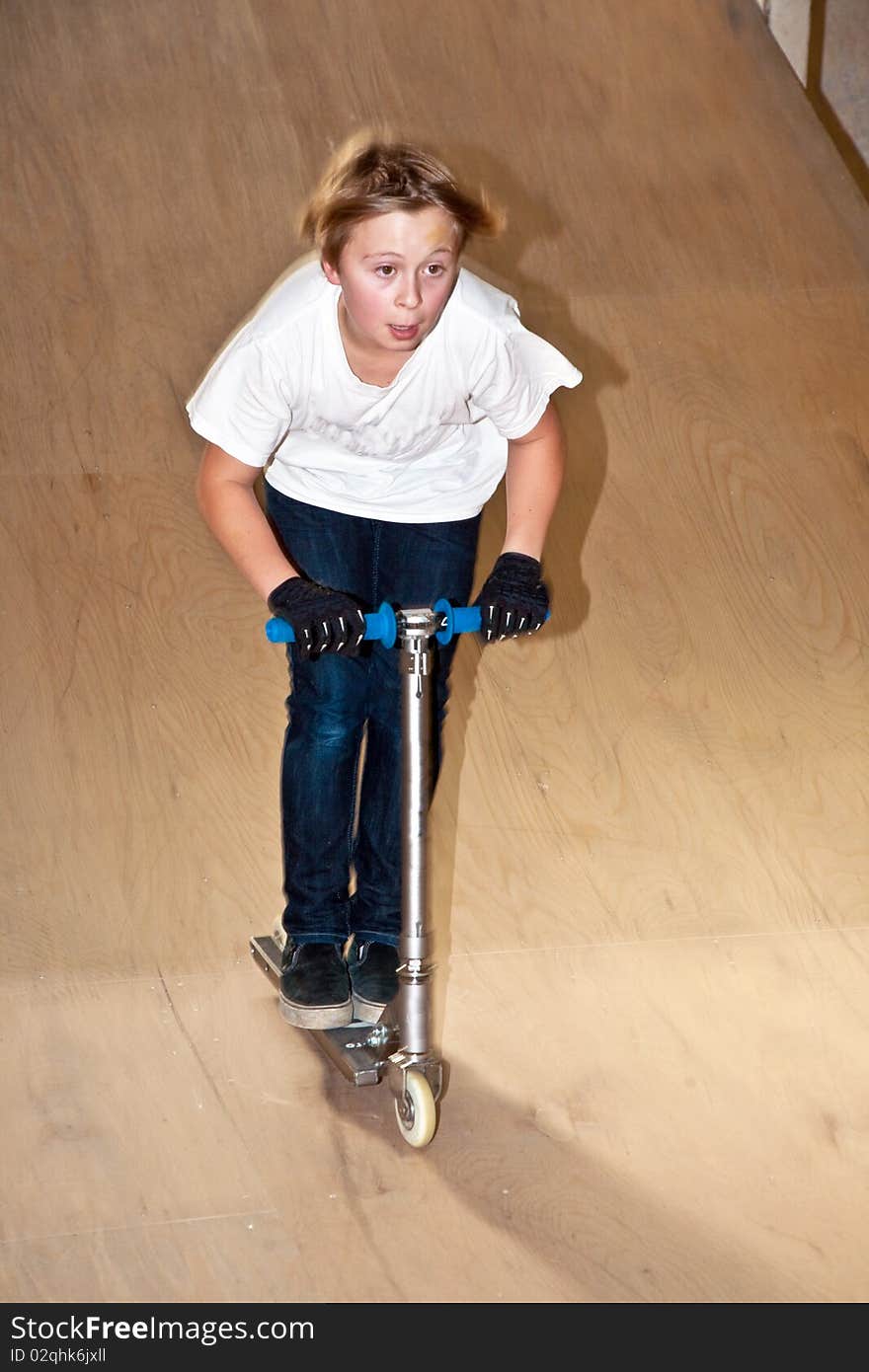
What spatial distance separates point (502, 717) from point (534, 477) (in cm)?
103

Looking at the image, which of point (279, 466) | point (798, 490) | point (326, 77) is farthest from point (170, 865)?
point (326, 77)

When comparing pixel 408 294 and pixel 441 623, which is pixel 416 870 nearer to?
pixel 441 623

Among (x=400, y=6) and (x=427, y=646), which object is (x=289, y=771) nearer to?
(x=427, y=646)

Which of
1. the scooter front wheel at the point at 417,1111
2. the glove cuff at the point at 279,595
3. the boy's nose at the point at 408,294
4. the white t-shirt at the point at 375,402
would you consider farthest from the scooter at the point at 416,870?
the boy's nose at the point at 408,294

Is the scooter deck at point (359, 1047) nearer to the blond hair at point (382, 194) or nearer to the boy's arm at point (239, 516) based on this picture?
the boy's arm at point (239, 516)

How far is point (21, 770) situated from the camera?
2.93m

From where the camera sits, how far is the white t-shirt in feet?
6.84

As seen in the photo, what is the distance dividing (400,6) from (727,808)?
12.6 ft

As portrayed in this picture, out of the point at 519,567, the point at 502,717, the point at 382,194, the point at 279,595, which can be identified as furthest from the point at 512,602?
the point at 502,717

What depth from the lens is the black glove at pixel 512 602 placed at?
1997mm

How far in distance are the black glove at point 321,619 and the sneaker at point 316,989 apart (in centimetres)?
63

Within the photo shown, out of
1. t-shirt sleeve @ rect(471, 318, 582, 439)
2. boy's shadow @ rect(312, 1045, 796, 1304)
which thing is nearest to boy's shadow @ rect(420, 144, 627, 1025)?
boy's shadow @ rect(312, 1045, 796, 1304)

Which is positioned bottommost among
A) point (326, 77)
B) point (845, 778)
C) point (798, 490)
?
point (845, 778)
